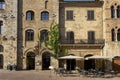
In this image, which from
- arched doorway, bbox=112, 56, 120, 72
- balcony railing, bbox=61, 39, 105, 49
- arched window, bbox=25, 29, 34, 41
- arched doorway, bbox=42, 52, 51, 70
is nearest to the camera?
arched doorway, bbox=112, 56, 120, 72

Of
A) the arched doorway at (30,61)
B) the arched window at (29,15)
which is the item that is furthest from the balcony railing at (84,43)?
the arched window at (29,15)

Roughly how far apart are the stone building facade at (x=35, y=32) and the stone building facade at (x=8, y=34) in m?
1.00

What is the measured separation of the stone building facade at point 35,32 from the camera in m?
50.7

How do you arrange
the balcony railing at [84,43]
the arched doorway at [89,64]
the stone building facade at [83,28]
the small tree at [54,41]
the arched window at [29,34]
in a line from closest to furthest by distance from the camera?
the small tree at [54,41], the balcony railing at [84,43], the stone building facade at [83,28], the arched doorway at [89,64], the arched window at [29,34]

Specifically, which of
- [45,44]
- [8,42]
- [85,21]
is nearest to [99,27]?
[85,21]

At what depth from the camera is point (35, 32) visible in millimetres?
51000

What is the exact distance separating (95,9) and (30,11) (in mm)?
10250

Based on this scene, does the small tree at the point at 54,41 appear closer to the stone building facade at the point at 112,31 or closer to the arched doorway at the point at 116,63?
the stone building facade at the point at 112,31

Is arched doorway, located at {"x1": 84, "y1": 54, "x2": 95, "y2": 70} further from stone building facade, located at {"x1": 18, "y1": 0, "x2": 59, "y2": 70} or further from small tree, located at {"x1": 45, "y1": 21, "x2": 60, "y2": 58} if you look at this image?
stone building facade, located at {"x1": 18, "y1": 0, "x2": 59, "y2": 70}

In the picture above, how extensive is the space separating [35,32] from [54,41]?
12.7 feet

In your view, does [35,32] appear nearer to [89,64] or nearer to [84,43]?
[84,43]

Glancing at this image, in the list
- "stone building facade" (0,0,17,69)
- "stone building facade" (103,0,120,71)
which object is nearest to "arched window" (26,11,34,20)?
"stone building facade" (0,0,17,69)

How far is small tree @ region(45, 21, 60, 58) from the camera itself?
1935 inches

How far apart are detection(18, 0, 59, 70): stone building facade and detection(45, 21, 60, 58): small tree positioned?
1212mm
